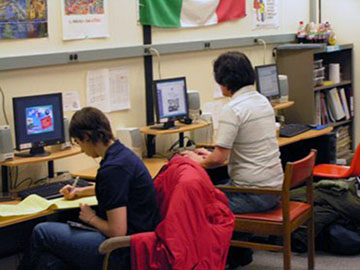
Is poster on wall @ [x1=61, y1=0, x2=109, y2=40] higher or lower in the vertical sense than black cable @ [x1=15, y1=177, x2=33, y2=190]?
higher

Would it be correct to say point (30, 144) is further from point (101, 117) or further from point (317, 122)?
point (317, 122)

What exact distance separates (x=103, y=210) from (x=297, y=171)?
3.71ft

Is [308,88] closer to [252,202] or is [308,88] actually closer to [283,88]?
[283,88]

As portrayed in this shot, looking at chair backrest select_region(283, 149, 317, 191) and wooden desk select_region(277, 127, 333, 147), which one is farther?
wooden desk select_region(277, 127, 333, 147)

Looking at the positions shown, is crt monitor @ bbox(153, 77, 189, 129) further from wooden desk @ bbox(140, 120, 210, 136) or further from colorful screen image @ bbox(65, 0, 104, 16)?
colorful screen image @ bbox(65, 0, 104, 16)

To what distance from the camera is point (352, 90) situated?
6.20 metres

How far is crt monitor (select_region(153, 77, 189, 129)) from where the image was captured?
4.31 meters

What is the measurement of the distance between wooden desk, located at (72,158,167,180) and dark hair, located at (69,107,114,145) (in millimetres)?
956

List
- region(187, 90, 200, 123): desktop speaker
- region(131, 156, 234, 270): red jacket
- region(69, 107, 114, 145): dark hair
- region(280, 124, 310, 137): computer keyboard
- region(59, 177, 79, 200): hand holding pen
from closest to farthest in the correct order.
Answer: region(131, 156, 234, 270): red jacket < region(69, 107, 114, 145): dark hair < region(59, 177, 79, 200): hand holding pen < region(187, 90, 200, 123): desktop speaker < region(280, 124, 310, 137): computer keyboard

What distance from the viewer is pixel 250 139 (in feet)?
11.6

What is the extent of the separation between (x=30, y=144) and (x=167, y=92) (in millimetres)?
1144

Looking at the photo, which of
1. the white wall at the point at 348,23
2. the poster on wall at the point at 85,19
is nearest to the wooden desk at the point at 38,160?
the poster on wall at the point at 85,19

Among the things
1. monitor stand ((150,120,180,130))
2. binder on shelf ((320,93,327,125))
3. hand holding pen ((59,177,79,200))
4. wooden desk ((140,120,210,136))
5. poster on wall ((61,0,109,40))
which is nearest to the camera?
hand holding pen ((59,177,79,200))

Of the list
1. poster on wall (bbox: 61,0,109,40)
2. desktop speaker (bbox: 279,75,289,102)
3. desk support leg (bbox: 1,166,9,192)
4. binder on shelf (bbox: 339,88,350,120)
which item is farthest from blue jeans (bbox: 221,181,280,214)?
binder on shelf (bbox: 339,88,350,120)
